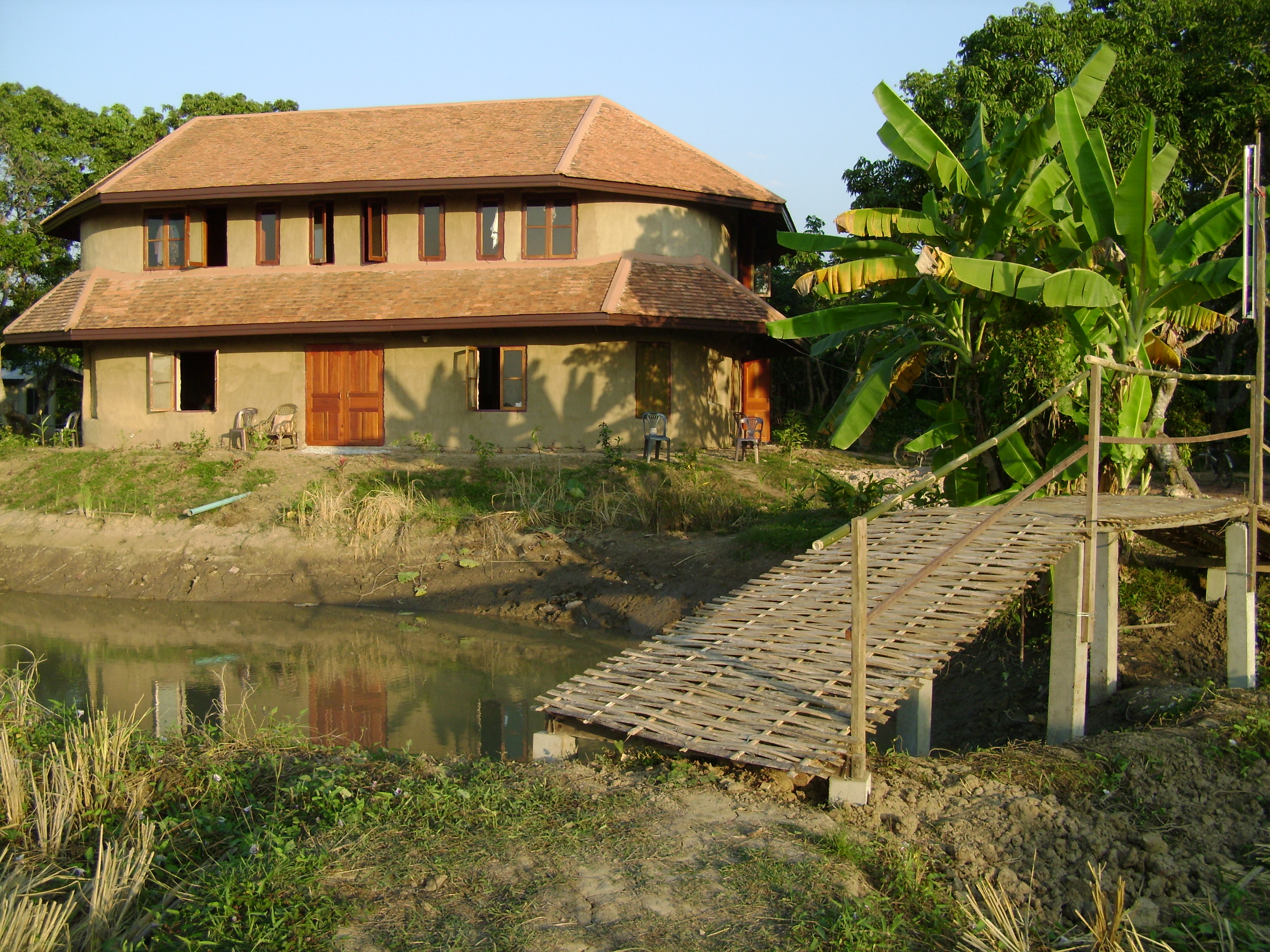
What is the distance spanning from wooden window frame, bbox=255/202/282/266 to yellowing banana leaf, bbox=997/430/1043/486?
1627cm

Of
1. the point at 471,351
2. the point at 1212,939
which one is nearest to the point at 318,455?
the point at 471,351

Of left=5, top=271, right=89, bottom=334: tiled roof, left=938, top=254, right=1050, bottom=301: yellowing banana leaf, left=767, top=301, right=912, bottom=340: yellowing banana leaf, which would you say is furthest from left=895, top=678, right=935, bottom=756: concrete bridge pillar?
left=5, top=271, right=89, bottom=334: tiled roof

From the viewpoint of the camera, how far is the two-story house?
65.6ft

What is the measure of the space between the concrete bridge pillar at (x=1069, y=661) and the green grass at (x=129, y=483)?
1424 centimetres

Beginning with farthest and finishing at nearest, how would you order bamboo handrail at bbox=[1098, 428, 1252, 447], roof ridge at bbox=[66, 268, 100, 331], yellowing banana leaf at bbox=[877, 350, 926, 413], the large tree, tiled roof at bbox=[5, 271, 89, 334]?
the large tree → tiled roof at bbox=[5, 271, 89, 334] → roof ridge at bbox=[66, 268, 100, 331] → yellowing banana leaf at bbox=[877, 350, 926, 413] → bamboo handrail at bbox=[1098, 428, 1252, 447]

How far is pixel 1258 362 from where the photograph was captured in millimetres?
8336

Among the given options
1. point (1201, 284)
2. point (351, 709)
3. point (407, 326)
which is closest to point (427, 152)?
point (407, 326)

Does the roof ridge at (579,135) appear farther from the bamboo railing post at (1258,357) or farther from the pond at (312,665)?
the bamboo railing post at (1258,357)

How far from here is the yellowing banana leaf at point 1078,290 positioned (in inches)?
348

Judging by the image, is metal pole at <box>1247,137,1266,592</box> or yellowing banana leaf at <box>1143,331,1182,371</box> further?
yellowing banana leaf at <box>1143,331,1182,371</box>

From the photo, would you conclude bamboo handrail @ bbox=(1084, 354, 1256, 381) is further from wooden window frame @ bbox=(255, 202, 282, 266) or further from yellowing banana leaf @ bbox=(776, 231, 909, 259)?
wooden window frame @ bbox=(255, 202, 282, 266)

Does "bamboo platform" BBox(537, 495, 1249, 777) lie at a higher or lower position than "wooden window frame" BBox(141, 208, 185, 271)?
lower

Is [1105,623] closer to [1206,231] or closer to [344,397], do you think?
[1206,231]

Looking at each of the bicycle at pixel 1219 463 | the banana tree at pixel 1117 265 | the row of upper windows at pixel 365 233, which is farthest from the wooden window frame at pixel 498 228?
the bicycle at pixel 1219 463
